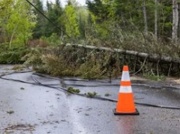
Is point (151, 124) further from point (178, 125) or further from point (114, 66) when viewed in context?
point (114, 66)

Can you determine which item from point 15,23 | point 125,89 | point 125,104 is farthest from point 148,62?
point 15,23

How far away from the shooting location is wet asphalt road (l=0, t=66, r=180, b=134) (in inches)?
208

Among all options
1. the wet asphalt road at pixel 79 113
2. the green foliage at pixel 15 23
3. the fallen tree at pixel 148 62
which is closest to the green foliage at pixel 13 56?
the fallen tree at pixel 148 62

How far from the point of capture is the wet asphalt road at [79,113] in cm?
527

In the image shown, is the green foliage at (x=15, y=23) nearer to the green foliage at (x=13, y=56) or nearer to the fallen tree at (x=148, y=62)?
the green foliage at (x=13, y=56)

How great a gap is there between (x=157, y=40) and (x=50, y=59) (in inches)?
142

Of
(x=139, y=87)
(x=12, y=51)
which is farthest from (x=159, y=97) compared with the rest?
(x=12, y=51)

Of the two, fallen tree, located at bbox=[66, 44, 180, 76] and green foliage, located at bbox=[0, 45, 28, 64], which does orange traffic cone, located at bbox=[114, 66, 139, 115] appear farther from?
green foliage, located at bbox=[0, 45, 28, 64]

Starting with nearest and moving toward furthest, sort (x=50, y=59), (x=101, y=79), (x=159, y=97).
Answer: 1. (x=159, y=97)
2. (x=101, y=79)
3. (x=50, y=59)

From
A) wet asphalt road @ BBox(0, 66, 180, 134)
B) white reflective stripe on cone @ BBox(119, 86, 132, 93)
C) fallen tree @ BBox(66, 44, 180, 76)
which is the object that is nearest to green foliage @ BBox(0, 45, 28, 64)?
fallen tree @ BBox(66, 44, 180, 76)

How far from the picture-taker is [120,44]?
474 inches

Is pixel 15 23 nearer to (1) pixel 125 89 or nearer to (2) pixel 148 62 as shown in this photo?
(2) pixel 148 62

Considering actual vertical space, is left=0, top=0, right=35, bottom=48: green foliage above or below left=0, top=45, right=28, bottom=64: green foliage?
above

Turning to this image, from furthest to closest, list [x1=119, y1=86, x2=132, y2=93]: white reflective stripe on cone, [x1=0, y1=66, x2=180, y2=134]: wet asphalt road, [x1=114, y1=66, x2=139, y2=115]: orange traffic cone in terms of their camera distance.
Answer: [x1=119, y1=86, x2=132, y2=93]: white reflective stripe on cone < [x1=114, y1=66, x2=139, y2=115]: orange traffic cone < [x1=0, y1=66, x2=180, y2=134]: wet asphalt road
